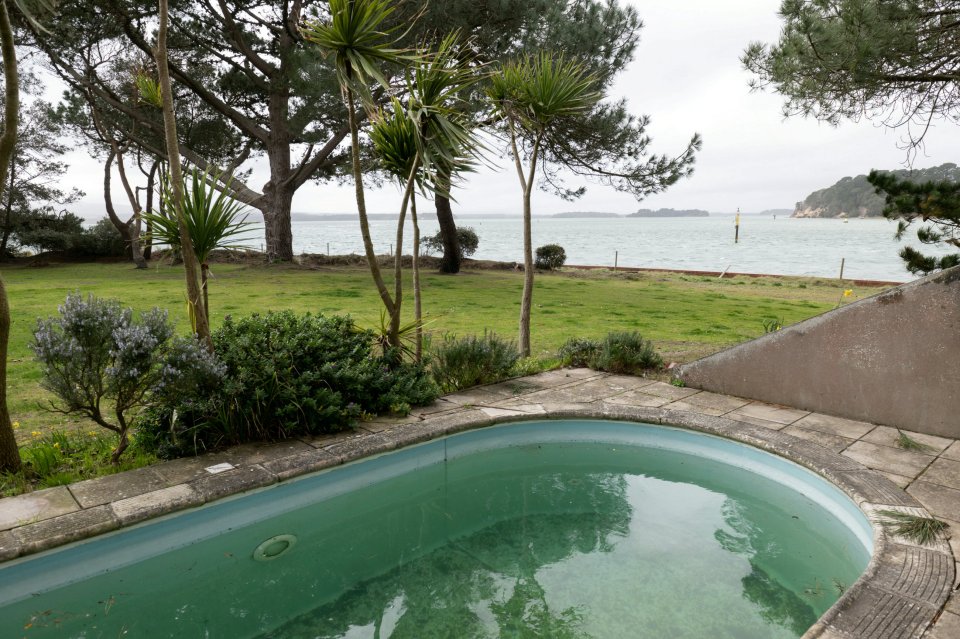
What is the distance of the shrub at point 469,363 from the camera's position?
534cm

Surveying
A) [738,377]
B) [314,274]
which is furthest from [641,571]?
[314,274]

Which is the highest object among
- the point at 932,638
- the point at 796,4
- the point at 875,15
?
the point at 796,4

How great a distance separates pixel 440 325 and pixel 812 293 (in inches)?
485

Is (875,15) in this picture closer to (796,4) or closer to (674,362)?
(796,4)

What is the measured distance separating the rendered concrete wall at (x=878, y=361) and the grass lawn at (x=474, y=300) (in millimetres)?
1796

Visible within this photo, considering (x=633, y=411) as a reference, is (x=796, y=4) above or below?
above

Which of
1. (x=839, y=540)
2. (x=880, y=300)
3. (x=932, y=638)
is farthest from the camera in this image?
(x=880, y=300)

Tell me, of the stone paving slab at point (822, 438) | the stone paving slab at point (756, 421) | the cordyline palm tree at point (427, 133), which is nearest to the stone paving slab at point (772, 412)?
the stone paving slab at point (756, 421)

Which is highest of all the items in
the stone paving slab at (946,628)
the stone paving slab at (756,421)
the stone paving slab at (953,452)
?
the stone paving slab at (946,628)

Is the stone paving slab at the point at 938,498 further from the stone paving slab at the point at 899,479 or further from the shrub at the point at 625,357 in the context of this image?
the shrub at the point at 625,357

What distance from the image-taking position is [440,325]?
8805mm

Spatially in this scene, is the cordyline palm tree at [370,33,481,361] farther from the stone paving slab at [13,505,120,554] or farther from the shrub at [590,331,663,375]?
the stone paving slab at [13,505,120,554]

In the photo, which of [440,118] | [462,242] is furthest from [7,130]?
[462,242]

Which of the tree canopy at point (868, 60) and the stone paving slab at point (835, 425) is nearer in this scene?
the stone paving slab at point (835, 425)
